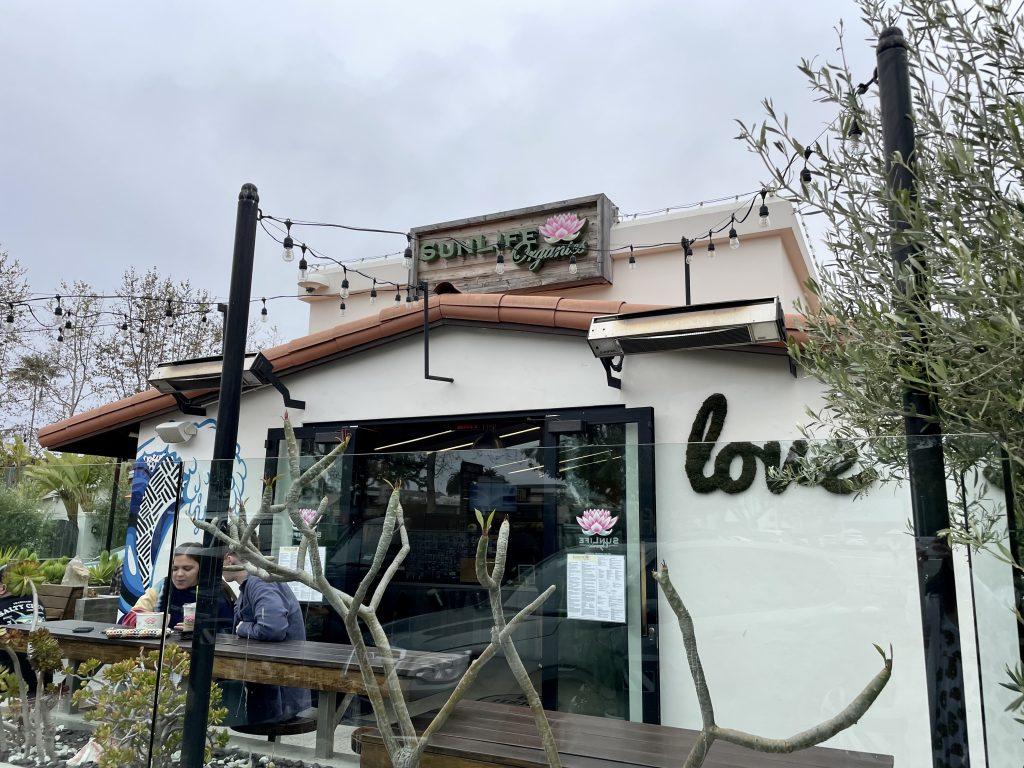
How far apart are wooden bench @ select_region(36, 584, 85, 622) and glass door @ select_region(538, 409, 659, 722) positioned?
9.34 ft

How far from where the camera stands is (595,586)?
8.54ft

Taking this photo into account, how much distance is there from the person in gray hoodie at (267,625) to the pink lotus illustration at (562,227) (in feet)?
21.7

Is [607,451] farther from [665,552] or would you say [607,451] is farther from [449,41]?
[449,41]

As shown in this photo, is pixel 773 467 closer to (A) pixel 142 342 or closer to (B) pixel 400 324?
(B) pixel 400 324

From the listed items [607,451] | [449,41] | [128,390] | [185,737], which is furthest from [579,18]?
[128,390]

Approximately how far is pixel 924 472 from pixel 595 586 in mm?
1100

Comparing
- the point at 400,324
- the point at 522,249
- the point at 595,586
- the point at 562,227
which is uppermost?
the point at 562,227

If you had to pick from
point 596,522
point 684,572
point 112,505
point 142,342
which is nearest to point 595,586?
point 596,522

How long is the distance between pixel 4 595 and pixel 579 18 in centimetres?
962

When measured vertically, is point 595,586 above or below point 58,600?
above

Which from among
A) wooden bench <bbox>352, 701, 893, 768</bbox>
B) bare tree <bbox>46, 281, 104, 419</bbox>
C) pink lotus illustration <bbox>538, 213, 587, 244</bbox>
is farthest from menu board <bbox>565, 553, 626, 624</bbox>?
bare tree <bbox>46, 281, 104, 419</bbox>

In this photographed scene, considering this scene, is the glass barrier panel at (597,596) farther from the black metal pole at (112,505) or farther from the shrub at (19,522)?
the shrub at (19,522)

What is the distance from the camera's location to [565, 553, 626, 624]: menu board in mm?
2572

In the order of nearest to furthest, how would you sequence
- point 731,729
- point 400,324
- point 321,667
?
point 731,729
point 321,667
point 400,324
